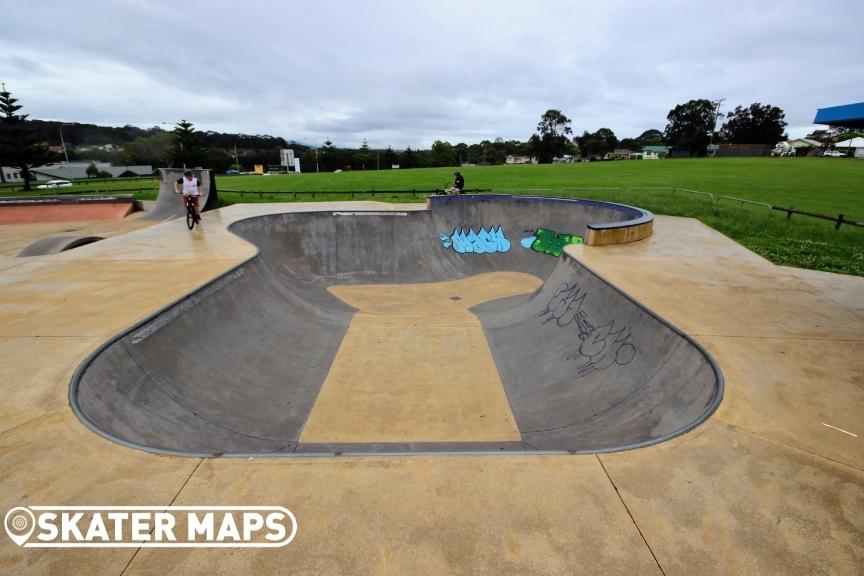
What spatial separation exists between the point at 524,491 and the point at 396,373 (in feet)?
17.8

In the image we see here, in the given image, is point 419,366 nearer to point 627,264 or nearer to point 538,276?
point 627,264

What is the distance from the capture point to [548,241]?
60.3 feet

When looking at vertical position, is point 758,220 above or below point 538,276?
above

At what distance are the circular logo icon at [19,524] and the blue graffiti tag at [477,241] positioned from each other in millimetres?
15951

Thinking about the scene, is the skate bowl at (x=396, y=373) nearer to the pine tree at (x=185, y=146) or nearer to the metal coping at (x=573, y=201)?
the metal coping at (x=573, y=201)

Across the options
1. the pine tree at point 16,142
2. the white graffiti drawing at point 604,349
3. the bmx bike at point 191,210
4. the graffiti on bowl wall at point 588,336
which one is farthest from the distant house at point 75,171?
the white graffiti drawing at point 604,349

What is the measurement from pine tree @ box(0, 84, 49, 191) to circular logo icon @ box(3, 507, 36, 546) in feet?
184

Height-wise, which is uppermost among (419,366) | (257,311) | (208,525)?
(208,525)

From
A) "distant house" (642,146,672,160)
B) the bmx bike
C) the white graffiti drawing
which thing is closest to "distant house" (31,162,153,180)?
the bmx bike

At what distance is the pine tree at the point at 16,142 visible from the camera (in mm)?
42094

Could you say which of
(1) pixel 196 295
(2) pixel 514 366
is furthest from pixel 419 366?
(1) pixel 196 295

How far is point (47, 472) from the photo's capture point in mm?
3604

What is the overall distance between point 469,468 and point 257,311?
7.61 metres

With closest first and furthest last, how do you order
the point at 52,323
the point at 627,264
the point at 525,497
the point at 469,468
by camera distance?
the point at 525,497 → the point at 469,468 → the point at 52,323 → the point at 627,264
